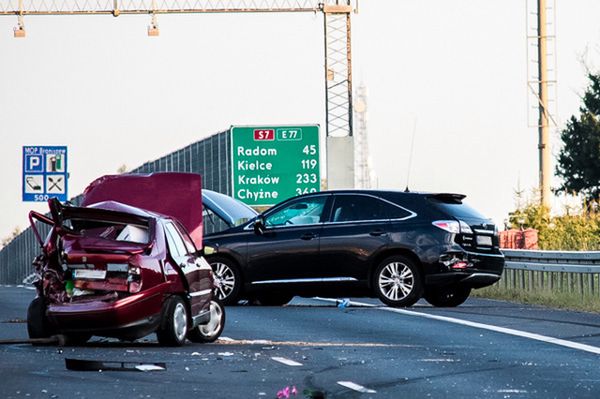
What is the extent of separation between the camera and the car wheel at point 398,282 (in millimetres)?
24094

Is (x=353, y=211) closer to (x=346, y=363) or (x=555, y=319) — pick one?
(x=555, y=319)

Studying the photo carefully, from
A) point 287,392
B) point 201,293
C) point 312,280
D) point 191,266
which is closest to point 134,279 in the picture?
point 191,266

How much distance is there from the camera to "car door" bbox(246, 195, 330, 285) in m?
24.6

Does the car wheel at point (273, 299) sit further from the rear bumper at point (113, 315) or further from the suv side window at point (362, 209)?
the rear bumper at point (113, 315)

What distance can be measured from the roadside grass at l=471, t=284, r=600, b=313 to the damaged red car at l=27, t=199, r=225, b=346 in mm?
8579

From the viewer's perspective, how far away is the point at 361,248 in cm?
2425

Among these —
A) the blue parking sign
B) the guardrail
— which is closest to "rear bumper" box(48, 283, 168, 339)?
the guardrail

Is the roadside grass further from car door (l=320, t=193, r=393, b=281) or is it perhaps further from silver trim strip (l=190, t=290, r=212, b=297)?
silver trim strip (l=190, t=290, r=212, b=297)

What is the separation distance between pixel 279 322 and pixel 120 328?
5483 millimetres

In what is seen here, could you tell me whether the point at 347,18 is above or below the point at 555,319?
above

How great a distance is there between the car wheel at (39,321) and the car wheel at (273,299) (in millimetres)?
9524

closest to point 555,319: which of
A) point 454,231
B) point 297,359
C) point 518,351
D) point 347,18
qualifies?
point 454,231

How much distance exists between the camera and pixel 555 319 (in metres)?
21.5

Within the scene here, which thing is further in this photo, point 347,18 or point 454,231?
point 347,18
